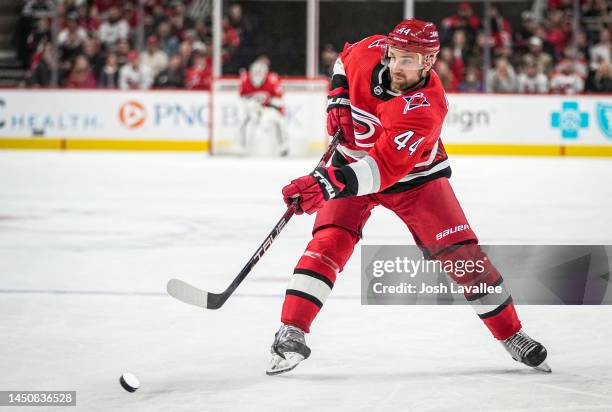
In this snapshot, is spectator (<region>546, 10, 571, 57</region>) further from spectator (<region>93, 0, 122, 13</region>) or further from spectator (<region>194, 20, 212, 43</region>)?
spectator (<region>93, 0, 122, 13</region>)

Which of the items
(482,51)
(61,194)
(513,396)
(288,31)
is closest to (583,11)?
(482,51)

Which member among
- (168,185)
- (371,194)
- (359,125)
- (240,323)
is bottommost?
(168,185)

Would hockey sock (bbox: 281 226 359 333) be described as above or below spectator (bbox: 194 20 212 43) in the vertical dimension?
above

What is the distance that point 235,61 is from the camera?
12.7 m

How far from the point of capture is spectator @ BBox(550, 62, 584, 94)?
11.9 m

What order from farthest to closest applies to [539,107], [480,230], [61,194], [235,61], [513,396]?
[235,61], [539,107], [61,194], [480,230], [513,396]

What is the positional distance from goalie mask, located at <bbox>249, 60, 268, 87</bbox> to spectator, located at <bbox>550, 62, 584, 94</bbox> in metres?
3.18

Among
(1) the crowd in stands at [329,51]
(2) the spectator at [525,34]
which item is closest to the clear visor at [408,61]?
(1) the crowd in stands at [329,51]

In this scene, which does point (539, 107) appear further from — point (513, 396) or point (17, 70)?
point (513, 396)

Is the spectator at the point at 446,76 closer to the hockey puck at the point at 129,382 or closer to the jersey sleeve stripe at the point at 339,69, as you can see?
the jersey sleeve stripe at the point at 339,69

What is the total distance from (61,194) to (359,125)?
4.89 meters

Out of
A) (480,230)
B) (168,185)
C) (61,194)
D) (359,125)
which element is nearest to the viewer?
(359,125)

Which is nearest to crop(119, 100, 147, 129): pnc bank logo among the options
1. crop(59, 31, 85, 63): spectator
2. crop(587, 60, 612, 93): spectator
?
crop(59, 31, 85, 63): spectator

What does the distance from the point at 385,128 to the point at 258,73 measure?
8907 mm
